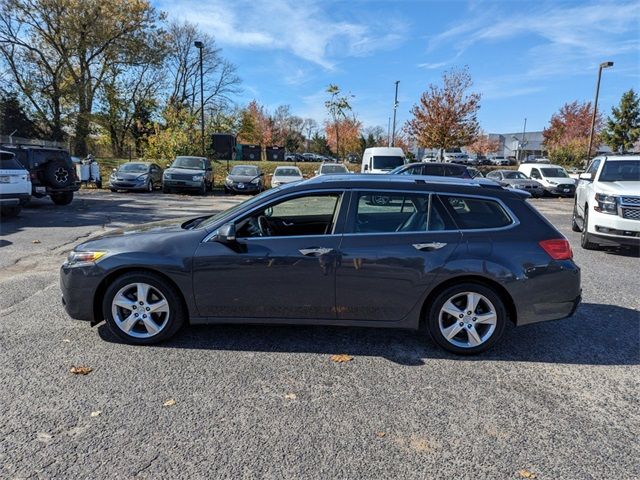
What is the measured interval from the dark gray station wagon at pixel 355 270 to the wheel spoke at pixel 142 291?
1cm

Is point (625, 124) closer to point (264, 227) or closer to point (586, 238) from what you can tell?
point (586, 238)

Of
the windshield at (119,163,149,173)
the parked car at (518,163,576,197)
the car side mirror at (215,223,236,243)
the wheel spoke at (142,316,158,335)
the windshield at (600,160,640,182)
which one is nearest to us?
the car side mirror at (215,223,236,243)

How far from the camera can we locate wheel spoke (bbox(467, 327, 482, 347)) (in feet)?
13.1

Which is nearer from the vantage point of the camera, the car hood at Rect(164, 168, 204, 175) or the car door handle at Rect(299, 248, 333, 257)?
the car door handle at Rect(299, 248, 333, 257)

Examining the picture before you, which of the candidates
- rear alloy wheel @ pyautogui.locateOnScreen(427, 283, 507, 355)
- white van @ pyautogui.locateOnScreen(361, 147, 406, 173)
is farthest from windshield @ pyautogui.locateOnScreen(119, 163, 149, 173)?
rear alloy wheel @ pyautogui.locateOnScreen(427, 283, 507, 355)

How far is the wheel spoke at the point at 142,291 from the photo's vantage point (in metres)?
4.06

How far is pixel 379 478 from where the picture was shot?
8.18 feet

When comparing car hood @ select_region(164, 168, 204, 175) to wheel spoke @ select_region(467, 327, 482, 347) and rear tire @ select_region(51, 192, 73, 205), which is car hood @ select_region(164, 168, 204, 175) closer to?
rear tire @ select_region(51, 192, 73, 205)

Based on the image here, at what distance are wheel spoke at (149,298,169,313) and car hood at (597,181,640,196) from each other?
25.7ft

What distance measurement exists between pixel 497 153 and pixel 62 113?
7689 cm

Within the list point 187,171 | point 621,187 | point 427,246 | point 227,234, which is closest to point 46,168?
point 187,171

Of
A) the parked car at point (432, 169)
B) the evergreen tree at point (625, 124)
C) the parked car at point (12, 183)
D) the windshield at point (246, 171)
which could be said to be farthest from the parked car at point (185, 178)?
the evergreen tree at point (625, 124)

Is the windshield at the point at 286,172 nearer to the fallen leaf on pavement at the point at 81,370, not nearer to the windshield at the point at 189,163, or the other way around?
the windshield at the point at 189,163

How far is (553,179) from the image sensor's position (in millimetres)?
24594
